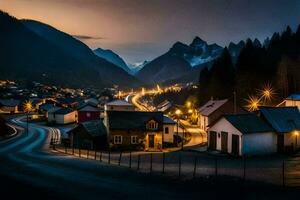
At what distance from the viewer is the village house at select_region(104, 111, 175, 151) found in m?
63.3

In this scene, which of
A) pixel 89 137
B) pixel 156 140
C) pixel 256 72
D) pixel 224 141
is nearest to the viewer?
pixel 224 141

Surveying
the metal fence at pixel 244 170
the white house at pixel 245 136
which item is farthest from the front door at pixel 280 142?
the metal fence at pixel 244 170

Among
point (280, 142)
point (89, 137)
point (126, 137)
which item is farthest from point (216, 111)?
point (280, 142)

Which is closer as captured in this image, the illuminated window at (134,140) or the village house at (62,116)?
the illuminated window at (134,140)

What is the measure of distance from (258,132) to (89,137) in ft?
99.3

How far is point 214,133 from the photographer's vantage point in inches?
2023

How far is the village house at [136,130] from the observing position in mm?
63344

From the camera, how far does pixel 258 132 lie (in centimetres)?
4628

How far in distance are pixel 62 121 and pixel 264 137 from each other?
78.4 m

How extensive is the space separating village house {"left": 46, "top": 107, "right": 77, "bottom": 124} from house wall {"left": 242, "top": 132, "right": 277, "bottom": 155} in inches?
3074

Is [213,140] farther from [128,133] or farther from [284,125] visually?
[128,133]

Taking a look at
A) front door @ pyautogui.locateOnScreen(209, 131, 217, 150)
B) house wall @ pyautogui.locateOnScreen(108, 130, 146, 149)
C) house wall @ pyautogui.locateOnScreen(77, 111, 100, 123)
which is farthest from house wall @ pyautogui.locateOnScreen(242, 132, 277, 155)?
house wall @ pyautogui.locateOnScreen(77, 111, 100, 123)

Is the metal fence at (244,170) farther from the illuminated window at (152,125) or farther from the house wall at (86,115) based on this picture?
the house wall at (86,115)

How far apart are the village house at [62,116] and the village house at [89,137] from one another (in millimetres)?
46488
